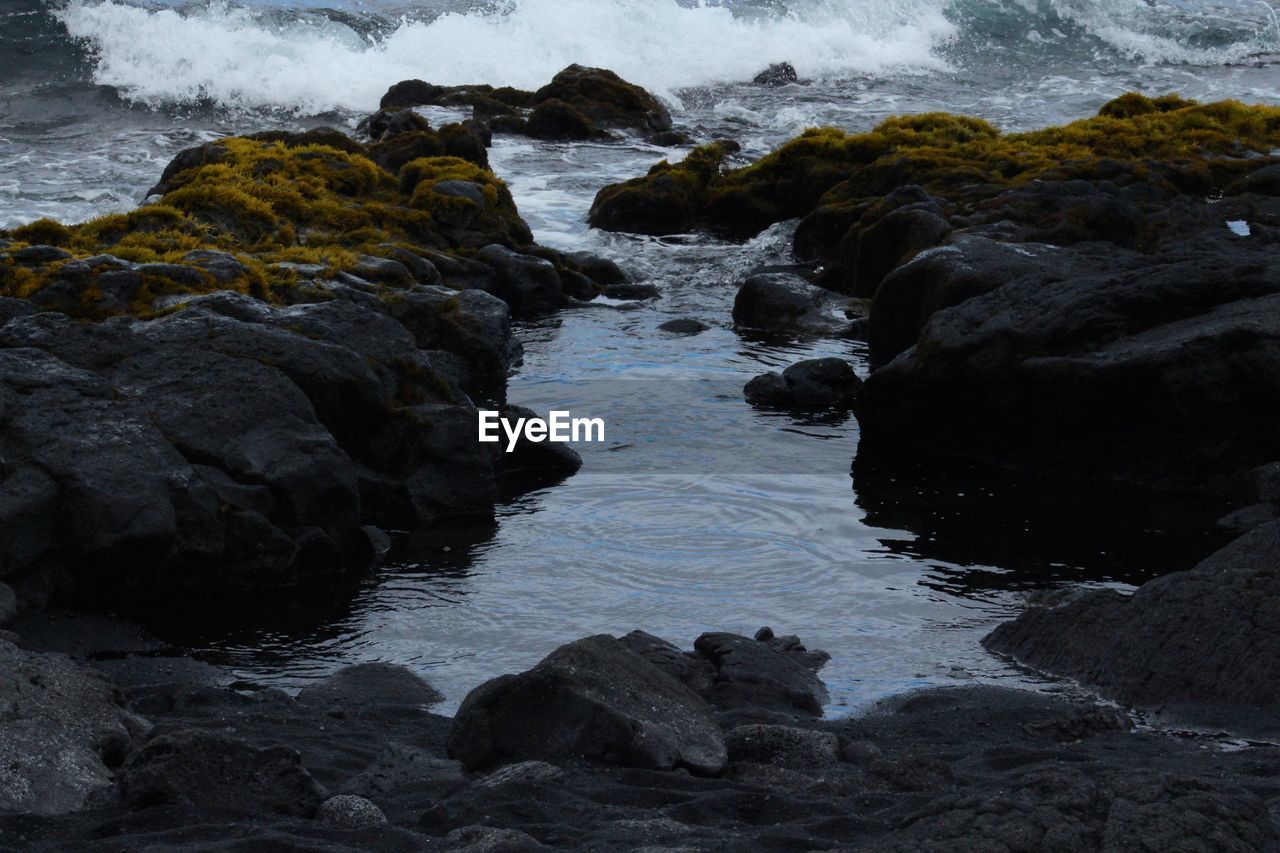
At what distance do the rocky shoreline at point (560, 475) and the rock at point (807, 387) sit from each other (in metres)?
0.04

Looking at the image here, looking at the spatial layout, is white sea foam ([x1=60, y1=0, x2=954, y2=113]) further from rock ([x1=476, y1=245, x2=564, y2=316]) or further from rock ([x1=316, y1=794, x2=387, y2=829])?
rock ([x1=316, y1=794, x2=387, y2=829])

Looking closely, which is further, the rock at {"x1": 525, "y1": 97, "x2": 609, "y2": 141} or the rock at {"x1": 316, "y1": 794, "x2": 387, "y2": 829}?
the rock at {"x1": 525, "y1": 97, "x2": 609, "y2": 141}

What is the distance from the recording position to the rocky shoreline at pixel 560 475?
635 cm

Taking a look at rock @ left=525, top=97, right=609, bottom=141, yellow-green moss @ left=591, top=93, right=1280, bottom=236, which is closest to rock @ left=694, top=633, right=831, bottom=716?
yellow-green moss @ left=591, top=93, right=1280, bottom=236

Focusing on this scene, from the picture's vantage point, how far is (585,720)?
7.49 metres

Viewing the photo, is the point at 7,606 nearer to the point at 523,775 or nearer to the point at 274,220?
the point at 523,775

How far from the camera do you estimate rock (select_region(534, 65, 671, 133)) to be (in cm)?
3788

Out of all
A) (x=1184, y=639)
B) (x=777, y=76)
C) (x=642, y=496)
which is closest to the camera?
(x=1184, y=639)

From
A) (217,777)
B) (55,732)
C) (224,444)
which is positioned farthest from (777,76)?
(217,777)

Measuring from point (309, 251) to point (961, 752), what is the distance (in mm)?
11789

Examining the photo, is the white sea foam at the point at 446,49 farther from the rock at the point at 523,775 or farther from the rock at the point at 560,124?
the rock at the point at 523,775

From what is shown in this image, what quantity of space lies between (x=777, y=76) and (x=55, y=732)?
44.0 meters

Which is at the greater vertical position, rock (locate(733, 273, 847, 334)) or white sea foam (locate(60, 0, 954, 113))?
white sea foam (locate(60, 0, 954, 113))

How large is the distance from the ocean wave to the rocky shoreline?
1817cm
